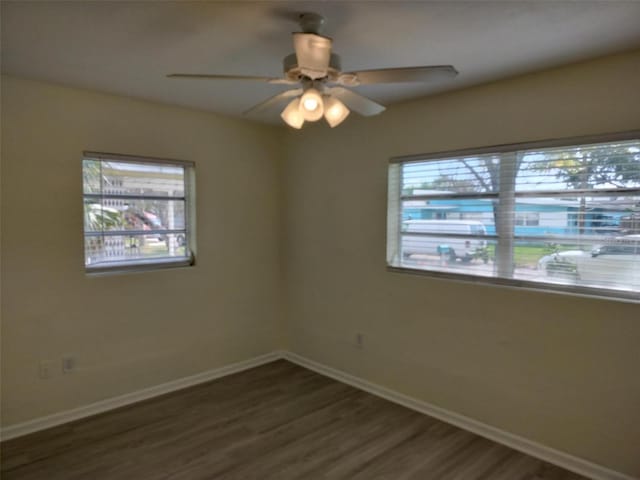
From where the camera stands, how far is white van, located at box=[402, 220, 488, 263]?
289 centimetres

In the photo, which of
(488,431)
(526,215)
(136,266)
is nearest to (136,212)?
Result: (136,266)

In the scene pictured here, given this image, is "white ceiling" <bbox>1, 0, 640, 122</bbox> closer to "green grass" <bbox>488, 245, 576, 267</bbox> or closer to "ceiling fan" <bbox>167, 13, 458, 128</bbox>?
"ceiling fan" <bbox>167, 13, 458, 128</bbox>

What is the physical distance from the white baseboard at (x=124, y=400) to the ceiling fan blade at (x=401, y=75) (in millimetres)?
2836

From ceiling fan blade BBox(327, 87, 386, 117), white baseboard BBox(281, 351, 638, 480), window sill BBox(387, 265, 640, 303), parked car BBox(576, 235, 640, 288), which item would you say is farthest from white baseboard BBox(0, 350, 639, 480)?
ceiling fan blade BBox(327, 87, 386, 117)

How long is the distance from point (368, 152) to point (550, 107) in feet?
4.45

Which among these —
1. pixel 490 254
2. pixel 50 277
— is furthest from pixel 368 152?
pixel 50 277

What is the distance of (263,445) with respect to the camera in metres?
2.69

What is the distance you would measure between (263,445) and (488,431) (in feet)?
4.91

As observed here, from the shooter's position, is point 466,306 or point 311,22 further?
point 466,306

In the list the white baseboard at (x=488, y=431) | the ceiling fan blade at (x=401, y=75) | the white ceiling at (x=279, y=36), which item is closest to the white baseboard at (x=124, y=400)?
the white baseboard at (x=488, y=431)

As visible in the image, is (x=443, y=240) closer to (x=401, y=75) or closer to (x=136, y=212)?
(x=401, y=75)

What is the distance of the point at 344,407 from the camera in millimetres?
3199

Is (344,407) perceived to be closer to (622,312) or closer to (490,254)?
(490,254)

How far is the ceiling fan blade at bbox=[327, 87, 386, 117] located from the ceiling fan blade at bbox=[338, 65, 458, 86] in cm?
6
